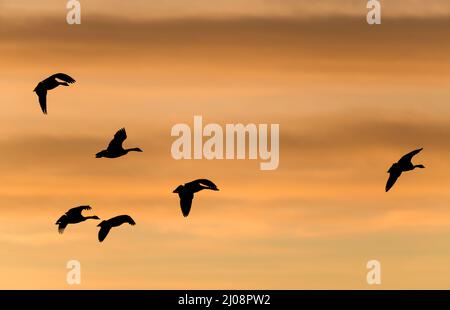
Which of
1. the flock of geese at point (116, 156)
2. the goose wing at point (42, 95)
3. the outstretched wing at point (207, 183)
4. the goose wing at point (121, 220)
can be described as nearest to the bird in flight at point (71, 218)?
the flock of geese at point (116, 156)

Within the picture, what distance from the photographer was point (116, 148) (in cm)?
5138

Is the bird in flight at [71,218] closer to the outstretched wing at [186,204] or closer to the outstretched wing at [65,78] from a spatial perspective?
the outstretched wing at [186,204]

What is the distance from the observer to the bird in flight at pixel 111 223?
5372cm

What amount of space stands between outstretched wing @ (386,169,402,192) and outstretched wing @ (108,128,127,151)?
10.2m

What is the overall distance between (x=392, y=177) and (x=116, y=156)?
10540mm

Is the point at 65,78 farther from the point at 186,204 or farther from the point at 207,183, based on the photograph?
the point at 207,183

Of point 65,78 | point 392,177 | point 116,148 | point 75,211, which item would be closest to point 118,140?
point 116,148

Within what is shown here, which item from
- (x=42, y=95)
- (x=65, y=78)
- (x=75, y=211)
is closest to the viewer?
(x=65, y=78)

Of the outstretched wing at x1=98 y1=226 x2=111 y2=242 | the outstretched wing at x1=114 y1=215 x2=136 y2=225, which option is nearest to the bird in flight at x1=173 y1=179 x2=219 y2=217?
the outstretched wing at x1=114 y1=215 x2=136 y2=225

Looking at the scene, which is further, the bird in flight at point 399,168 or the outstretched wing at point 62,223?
the outstretched wing at point 62,223
